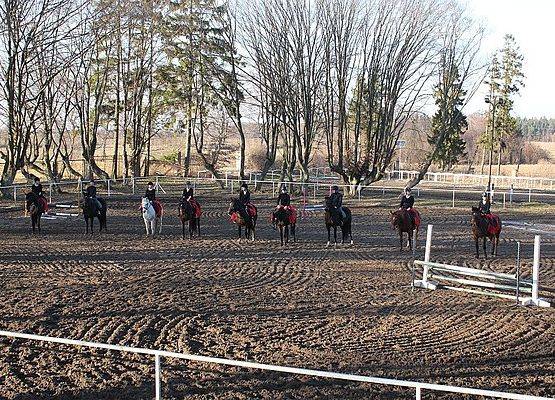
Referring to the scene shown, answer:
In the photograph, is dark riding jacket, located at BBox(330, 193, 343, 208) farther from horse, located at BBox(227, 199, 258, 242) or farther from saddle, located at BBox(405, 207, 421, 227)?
horse, located at BBox(227, 199, 258, 242)

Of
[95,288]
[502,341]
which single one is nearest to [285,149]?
[95,288]

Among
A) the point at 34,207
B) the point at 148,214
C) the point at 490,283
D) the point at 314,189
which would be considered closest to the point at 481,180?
the point at 314,189

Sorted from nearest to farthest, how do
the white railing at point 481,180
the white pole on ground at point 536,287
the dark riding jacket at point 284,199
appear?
the white pole on ground at point 536,287 → the dark riding jacket at point 284,199 → the white railing at point 481,180

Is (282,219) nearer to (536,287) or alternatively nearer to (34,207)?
(34,207)

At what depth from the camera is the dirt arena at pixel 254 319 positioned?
27.8 ft

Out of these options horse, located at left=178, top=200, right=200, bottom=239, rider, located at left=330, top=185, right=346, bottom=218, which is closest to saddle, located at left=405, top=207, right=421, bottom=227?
rider, located at left=330, top=185, right=346, bottom=218

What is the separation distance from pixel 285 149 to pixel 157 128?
11.7 meters

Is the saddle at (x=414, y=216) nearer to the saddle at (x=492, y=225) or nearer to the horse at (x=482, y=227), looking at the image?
the horse at (x=482, y=227)

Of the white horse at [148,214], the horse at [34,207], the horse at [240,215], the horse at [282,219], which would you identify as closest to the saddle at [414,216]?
the horse at [282,219]

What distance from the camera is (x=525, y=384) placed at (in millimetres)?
8477

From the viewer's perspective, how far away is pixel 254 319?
1168 centimetres

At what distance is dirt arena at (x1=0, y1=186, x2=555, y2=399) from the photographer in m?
8.48

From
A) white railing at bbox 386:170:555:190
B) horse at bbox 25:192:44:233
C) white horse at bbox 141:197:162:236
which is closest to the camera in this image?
white horse at bbox 141:197:162:236

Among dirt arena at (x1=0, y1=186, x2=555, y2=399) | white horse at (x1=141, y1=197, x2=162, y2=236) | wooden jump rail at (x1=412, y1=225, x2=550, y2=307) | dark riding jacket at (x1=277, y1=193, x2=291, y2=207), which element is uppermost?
dark riding jacket at (x1=277, y1=193, x2=291, y2=207)
